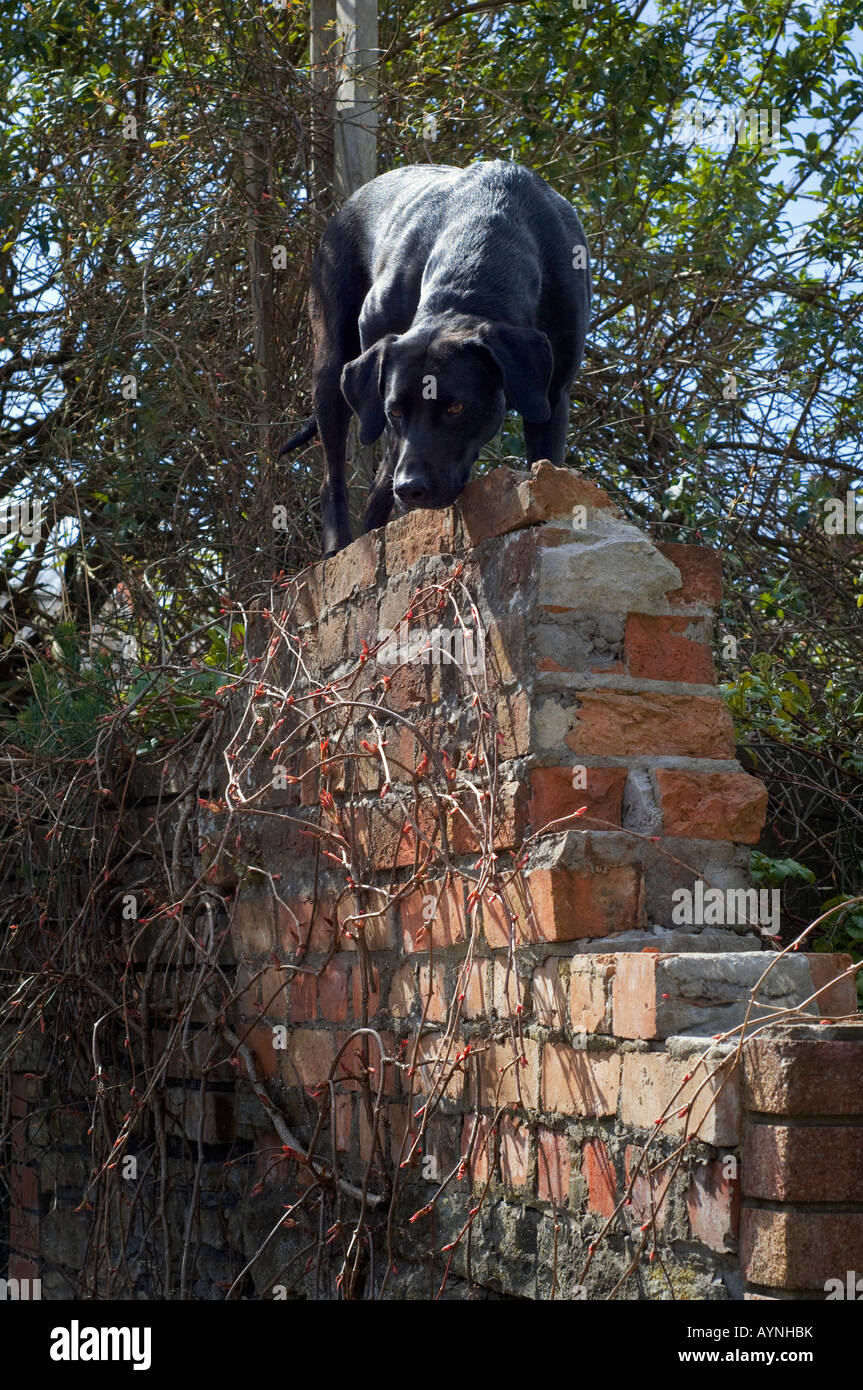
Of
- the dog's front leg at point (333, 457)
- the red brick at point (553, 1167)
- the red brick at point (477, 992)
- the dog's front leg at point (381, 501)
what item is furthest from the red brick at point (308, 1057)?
the dog's front leg at point (333, 457)

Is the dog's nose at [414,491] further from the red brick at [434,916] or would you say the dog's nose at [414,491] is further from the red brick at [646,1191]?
the red brick at [646,1191]

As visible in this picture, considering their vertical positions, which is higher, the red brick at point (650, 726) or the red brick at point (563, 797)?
the red brick at point (650, 726)

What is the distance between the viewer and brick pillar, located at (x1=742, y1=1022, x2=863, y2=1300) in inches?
73.9

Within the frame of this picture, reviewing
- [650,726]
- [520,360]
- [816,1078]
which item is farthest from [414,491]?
[816,1078]

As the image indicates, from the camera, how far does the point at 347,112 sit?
562cm

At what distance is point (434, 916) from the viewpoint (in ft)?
9.43

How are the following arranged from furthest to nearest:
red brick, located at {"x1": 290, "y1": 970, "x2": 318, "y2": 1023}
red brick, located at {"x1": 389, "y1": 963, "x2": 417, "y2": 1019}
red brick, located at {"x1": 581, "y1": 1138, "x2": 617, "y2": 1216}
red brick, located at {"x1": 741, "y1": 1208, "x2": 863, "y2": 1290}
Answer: red brick, located at {"x1": 290, "y1": 970, "x2": 318, "y2": 1023}
red brick, located at {"x1": 389, "y1": 963, "x2": 417, "y2": 1019}
red brick, located at {"x1": 581, "y1": 1138, "x2": 617, "y2": 1216}
red brick, located at {"x1": 741, "y1": 1208, "x2": 863, "y2": 1290}

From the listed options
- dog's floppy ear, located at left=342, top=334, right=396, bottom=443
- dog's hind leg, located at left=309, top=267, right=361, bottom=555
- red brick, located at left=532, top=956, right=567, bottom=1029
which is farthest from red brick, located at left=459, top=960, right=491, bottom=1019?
dog's hind leg, located at left=309, top=267, right=361, bottom=555

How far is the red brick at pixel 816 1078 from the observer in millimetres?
1901

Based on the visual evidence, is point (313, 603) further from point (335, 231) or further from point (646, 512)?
point (646, 512)

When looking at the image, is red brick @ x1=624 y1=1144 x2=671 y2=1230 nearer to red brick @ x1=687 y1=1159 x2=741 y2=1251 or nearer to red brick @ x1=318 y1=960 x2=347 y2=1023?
red brick @ x1=687 y1=1159 x2=741 y2=1251

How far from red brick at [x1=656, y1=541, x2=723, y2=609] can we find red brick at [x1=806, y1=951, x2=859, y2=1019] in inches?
29.1

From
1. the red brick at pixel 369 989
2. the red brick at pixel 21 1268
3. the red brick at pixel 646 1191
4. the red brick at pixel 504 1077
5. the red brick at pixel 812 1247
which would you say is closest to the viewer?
the red brick at pixel 812 1247

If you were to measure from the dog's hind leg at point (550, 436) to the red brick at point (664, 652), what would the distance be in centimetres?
95
